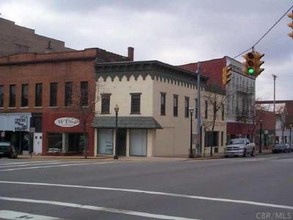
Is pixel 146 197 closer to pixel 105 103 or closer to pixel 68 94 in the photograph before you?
pixel 105 103

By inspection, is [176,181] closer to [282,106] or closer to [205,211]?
[205,211]

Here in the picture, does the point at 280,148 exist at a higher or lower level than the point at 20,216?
higher

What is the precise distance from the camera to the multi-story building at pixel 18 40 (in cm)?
6344

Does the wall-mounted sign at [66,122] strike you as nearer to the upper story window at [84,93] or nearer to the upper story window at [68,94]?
the upper story window at [68,94]

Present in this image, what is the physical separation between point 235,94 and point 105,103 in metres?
22.7

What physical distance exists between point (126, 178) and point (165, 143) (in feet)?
85.1

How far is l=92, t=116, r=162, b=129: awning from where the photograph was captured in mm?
42656

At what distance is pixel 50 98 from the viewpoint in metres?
47.8

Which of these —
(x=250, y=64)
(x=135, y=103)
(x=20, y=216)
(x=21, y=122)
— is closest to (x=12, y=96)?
(x=21, y=122)

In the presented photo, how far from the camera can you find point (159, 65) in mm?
43750

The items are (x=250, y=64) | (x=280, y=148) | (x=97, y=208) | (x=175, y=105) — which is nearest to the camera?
(x=97, y=208)

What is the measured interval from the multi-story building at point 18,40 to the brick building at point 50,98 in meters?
11.4

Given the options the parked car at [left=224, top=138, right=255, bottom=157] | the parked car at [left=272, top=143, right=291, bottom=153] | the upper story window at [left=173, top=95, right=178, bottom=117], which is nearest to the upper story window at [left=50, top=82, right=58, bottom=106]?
the upper story window at [left=173, top=95, right=178, bottom=117]

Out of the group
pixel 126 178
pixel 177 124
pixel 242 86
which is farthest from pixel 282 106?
pixel 126 178
